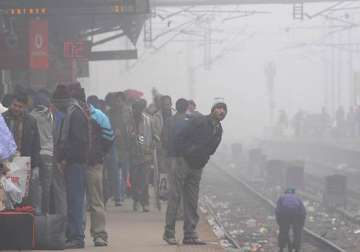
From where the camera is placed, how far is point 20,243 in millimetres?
10336

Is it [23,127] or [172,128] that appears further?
[172,128]

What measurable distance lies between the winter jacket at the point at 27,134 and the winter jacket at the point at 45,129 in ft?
1.47

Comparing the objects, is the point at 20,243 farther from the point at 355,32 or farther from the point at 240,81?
the point at 240,81

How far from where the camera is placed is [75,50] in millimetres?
20156

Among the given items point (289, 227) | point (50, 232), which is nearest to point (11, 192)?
point (50, 232)

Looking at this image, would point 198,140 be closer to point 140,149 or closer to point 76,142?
point 76,142

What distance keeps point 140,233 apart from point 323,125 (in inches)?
1898

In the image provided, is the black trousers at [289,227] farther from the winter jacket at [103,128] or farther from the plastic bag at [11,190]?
the plastic bag at [11,190]

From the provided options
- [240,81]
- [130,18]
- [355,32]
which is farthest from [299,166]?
[240,81]

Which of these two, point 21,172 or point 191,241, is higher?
point 21,172

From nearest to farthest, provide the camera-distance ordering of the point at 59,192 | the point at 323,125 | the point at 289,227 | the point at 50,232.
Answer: the point at 50,232
the point at 59,192
the point at 289,227
the point at 323,125

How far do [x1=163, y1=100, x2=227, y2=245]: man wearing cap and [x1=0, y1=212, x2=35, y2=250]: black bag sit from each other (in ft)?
6.70

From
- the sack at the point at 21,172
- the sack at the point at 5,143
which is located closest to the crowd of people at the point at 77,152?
the sack at the point at 21,172

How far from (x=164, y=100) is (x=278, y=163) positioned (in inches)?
719
